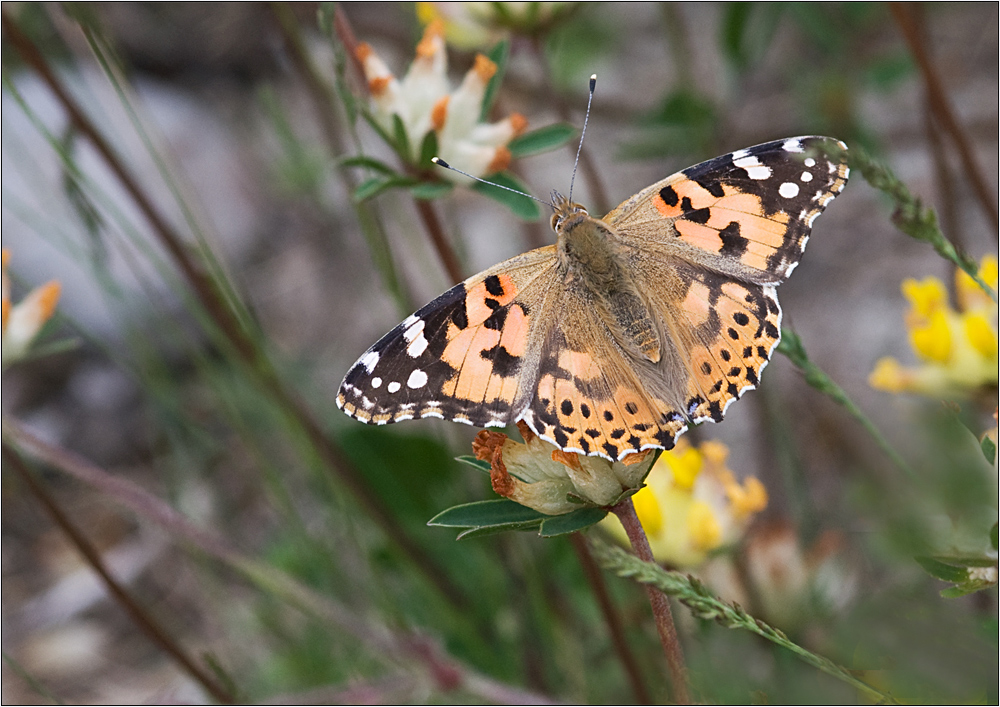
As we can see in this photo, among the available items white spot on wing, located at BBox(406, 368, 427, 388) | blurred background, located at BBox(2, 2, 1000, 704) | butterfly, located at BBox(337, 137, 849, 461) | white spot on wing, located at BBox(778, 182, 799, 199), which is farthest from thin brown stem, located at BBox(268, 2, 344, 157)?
white spot on wing, located at BBox(778, 182, 799, 199)

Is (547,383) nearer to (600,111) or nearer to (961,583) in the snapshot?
(961,583)

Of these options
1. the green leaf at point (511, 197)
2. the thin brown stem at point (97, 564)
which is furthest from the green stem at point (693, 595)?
the thin brown stem at point (97, 564)

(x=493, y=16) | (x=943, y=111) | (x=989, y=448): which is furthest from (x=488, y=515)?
(x=943, y=111)

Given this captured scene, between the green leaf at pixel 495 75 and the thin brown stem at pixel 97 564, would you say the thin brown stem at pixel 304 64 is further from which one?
the thin brown stem at pixel 97 564

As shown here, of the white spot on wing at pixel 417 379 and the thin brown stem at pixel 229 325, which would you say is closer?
the white spot on wing at pixel 417 379

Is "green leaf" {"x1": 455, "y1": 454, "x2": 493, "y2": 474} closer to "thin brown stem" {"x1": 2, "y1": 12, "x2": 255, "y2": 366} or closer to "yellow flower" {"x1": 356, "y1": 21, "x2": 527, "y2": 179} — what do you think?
"yellow flower" {"x1": 356, "y1": 21, "x2": 527, "y2": 179}
